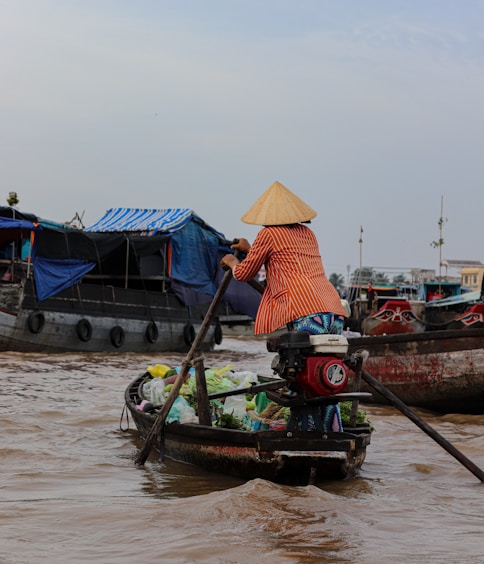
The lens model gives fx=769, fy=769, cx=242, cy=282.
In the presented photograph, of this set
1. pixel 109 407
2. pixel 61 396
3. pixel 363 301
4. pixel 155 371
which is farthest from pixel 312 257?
pixel 363 301

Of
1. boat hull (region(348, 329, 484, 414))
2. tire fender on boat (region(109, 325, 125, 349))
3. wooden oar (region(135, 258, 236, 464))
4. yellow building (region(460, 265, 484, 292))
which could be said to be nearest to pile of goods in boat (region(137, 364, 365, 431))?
wooden oar (region(135, 258, 236, 464))

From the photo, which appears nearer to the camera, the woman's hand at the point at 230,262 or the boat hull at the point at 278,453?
the boat hull at the point at 278,453

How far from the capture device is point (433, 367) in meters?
9.44

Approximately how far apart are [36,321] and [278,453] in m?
12.5

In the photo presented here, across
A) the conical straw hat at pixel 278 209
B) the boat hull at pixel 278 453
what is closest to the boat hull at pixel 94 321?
the boat hull at pixel 278 453

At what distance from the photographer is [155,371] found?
786 cm

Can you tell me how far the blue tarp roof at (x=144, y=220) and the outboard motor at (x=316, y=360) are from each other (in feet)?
49.8

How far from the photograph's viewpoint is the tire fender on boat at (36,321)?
1639cm

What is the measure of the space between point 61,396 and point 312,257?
613cm

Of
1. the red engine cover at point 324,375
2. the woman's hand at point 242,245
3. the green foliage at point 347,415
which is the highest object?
the woman's hand at point 242,245

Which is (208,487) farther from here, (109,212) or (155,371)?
(109,212)

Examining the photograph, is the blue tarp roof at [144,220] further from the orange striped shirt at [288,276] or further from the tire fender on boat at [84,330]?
the orange striped shirt at [288,276]

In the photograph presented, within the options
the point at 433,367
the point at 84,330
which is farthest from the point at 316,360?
the point at 84,330

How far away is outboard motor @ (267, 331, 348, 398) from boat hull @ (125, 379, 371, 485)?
361 mm
